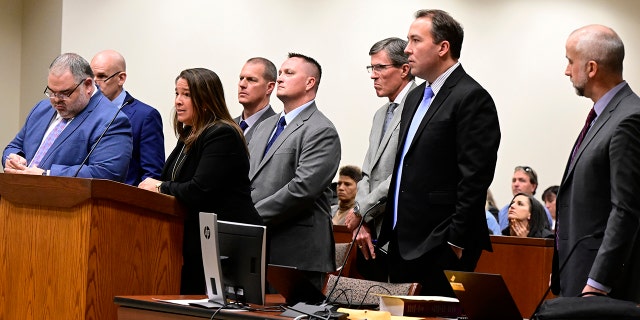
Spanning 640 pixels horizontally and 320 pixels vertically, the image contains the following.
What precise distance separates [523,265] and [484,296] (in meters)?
2.77

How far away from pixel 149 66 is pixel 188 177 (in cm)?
358

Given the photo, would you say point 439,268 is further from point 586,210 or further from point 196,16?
point 196,16

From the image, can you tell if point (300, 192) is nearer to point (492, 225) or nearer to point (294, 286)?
point (294, 286)

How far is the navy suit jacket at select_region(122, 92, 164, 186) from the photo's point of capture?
16.6 feet

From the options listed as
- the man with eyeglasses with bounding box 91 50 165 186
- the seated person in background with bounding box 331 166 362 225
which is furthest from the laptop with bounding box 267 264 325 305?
the seated person in background with bounding box 331 166 362 225

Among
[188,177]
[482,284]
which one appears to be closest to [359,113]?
[188,177]

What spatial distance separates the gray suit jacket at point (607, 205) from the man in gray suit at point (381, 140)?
0.98 meters

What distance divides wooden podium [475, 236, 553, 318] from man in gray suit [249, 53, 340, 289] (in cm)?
138

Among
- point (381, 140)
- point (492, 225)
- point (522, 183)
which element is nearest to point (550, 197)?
point (522, 183)

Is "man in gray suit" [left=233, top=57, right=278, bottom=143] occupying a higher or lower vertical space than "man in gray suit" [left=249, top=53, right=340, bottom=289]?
higher

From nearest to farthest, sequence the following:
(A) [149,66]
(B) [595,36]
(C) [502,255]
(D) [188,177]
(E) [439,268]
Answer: (B) [595,36]
(E) [439,268]
(D) [188,177]
(C) [502,255]
(A) [149,66]

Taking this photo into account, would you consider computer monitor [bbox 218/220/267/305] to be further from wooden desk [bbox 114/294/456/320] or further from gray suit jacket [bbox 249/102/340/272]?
gray suit jacket [bbox 249/102/340/272]

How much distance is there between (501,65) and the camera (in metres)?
8.73

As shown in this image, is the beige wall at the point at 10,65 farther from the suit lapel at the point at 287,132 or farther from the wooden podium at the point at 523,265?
the wooden podium at the point at 523,265
